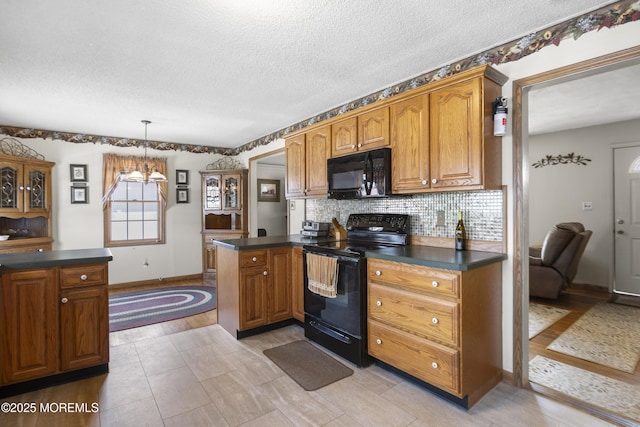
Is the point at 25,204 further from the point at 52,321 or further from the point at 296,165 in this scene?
the point at 296,165

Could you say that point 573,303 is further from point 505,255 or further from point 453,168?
point 453,168

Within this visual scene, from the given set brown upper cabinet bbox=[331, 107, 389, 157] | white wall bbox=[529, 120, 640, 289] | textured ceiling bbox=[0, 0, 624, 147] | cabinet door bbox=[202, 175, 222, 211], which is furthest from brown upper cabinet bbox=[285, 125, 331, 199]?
white wall bbox=[529, 120, 640, 289]

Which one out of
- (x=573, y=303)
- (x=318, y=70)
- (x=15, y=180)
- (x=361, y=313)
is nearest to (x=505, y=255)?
(x=361, y=313)

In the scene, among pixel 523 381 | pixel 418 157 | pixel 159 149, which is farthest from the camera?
pixel 159 149

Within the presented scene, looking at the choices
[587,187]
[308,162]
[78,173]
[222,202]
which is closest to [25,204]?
[78,173]

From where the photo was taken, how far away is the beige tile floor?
77.6 inches

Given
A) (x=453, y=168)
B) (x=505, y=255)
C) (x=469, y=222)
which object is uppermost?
(x=453, y=168)

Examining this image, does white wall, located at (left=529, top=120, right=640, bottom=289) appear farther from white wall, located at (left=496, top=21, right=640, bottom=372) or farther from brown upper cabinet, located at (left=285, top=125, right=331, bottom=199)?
brown upper cabinet, located at (left=285, top=125, right=331, bottom=199)

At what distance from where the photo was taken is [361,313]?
8.52 feet

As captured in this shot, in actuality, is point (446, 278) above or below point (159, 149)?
below

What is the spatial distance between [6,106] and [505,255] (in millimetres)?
5148

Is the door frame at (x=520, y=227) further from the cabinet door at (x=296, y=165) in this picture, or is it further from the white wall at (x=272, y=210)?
the white wall at (x=272, y=210)

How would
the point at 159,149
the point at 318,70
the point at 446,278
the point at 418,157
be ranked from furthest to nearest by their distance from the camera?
the point at 159,149
the point at 318,70
the point at 418,157
the point at 446,278

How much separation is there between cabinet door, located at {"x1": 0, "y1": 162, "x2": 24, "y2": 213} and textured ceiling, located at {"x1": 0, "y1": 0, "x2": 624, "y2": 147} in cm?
74
